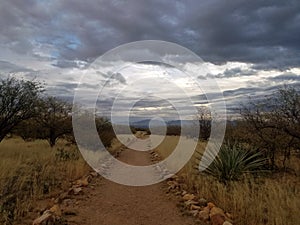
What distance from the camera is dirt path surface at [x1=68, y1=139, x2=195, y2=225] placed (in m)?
8.09

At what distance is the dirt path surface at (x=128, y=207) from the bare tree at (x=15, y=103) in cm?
791

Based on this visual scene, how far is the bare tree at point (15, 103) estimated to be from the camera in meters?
17.5

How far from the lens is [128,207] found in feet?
30.9

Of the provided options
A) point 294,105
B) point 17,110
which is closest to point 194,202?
point 294,105

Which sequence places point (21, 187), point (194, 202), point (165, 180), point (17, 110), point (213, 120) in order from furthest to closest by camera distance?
point (213, 120), point (17, 110), point (165, 180), point (21, 187), point (194, 202)

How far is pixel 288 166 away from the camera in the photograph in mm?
16062

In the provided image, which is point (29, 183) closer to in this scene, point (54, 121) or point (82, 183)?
point (82, 183)

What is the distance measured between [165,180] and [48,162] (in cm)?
570

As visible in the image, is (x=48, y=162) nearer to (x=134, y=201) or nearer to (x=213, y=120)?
(x=134, y=201)

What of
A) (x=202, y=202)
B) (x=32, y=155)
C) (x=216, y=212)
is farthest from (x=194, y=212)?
(x=32, y=155)

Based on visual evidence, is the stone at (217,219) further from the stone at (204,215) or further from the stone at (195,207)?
the stone at (195,207)

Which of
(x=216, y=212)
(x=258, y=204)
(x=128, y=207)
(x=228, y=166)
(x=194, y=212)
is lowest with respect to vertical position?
(x=128, y=207)

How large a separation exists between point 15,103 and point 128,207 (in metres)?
11.0

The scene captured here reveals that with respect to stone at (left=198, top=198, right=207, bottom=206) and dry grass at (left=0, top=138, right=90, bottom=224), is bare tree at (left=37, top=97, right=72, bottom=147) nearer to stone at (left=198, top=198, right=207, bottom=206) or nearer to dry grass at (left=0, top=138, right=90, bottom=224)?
dry grass at (left=0, top=138, right=90, bottom=224)
